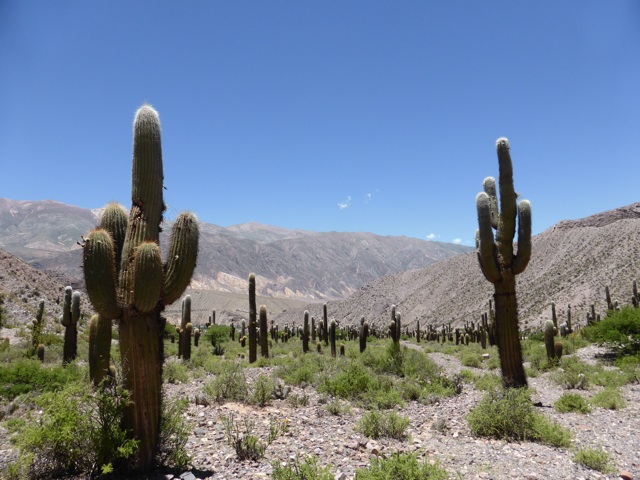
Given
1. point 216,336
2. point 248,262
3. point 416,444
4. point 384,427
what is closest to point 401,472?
point 416,444

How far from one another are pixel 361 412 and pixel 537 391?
563 cm

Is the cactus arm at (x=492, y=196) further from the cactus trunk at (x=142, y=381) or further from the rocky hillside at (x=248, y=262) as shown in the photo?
the rocky hillside at (x=248, y=262)

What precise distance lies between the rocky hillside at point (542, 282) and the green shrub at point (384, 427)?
3718 cm

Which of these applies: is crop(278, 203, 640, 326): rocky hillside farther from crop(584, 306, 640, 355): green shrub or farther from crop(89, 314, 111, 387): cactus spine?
crop(89, 314, 111, 387): cactus spine

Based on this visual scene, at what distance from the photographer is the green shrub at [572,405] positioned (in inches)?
357

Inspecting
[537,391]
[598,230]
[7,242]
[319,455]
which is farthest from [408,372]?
[7,242]

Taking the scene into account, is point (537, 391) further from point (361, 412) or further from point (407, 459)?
point (407, 459)

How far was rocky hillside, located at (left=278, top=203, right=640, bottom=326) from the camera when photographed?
4262cm

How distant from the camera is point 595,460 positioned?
5.86 meters

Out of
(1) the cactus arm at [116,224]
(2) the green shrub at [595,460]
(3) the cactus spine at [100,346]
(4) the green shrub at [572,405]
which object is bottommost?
(4) the green shrub at [572,405]

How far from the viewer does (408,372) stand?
12.9 meters

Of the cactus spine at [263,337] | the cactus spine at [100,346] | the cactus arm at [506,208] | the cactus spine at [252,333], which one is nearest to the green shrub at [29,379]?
the cactus spine at [100,346]

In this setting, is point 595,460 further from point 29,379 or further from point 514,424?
point 29,379

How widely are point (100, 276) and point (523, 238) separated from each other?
33.7ft
